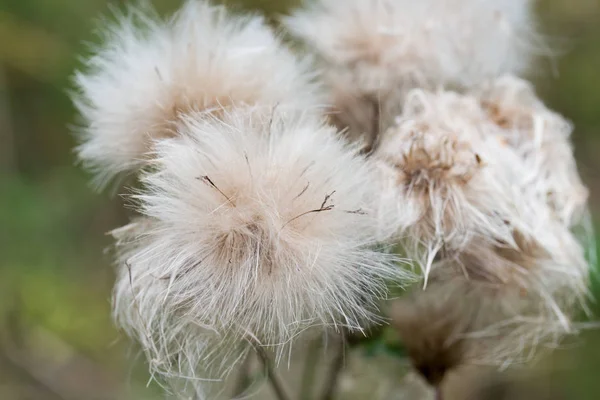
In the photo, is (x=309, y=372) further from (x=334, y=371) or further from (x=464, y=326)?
(x=464, y=326)

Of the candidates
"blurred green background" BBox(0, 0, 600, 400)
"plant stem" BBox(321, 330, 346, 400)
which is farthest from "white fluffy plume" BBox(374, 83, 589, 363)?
"blurred green background" BBox(0, 0, 600, 400)

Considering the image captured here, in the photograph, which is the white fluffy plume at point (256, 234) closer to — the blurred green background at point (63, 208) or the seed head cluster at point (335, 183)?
the seed head cluster at point (335, 183)

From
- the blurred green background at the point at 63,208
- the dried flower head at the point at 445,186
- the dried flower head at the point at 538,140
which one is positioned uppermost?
the dried flower head at the point at 445,186

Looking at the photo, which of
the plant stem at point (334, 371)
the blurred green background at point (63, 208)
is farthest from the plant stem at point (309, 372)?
the blurred green background at point (63, 208)

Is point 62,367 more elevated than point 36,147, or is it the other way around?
point 36,147

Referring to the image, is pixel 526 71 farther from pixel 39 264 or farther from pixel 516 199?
pixel 39 264

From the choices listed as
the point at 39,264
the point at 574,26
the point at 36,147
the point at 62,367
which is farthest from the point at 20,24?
the point at 574,26
